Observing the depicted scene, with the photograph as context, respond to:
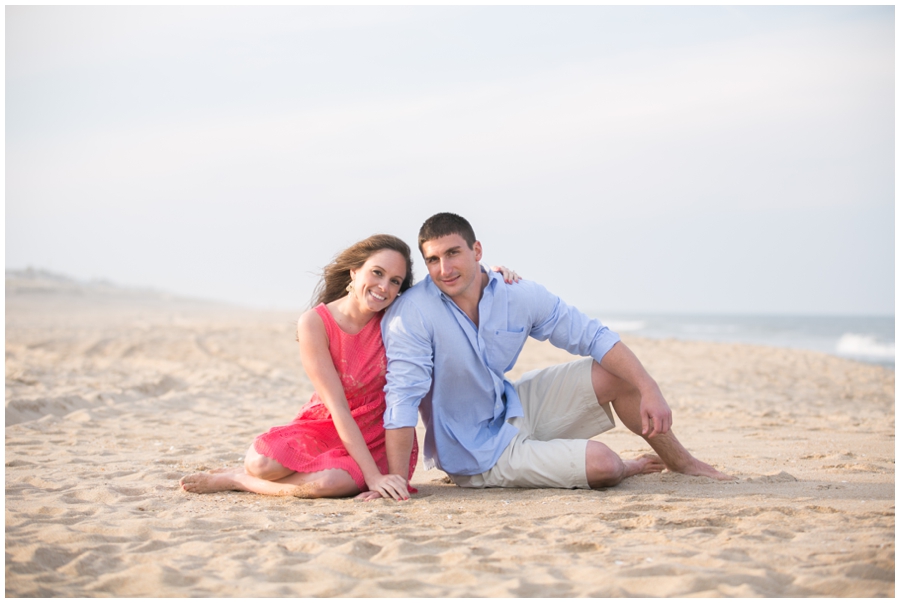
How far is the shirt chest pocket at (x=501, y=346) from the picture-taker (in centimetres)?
338

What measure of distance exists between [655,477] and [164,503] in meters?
2.49

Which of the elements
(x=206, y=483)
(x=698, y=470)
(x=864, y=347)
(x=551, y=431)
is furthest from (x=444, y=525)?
(x=864, y=347)

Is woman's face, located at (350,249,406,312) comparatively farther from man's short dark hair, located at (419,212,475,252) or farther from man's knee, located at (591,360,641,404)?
man's knee, located at (591,360,641,404)

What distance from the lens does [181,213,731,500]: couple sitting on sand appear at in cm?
328

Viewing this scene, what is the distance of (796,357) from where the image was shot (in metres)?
12.1

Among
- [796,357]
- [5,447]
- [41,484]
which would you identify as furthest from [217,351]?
[796,357]

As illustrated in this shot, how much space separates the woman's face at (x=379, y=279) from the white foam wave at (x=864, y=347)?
1930cm

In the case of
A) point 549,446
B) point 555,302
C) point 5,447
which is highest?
point 555,302

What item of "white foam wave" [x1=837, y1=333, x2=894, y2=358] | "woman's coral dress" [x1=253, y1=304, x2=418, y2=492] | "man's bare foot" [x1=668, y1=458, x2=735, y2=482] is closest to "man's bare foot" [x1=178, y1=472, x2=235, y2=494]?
"woman's coral dress" [x1=253, y1=304, x2=418, y2=492]

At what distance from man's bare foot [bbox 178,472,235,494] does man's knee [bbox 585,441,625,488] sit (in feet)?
5.92

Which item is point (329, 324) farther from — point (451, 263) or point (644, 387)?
point (644, 387)

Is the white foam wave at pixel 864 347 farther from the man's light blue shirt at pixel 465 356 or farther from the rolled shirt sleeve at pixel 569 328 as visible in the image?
the man's light blue shirt at pixel 465 356

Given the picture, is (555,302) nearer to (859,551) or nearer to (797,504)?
(797,504)

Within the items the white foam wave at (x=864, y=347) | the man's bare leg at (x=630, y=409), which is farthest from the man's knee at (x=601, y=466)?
the white foam wave at (x=864, y=347)
